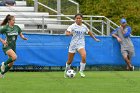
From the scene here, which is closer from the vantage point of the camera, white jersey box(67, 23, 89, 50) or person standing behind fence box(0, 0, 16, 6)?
white jersey box(67, 23, 89, 50)

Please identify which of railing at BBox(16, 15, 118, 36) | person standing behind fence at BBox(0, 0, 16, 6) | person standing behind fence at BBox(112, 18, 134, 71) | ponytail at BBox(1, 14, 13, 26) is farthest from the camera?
person standing behind fence at BBox(0, 0, 16, 6)

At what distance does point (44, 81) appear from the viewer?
17.1 m

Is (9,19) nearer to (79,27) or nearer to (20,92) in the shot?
(79,27)

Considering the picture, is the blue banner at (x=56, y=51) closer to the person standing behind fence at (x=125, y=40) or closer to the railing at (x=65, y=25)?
the person standing behind fence at (x=125, y=40)

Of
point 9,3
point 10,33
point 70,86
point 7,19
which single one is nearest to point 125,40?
point 10,33

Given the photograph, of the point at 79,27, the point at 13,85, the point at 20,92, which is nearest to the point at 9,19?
the point at 79,27

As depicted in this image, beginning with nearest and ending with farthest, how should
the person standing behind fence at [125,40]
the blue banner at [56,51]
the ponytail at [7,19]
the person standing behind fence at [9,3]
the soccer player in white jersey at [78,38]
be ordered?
1. the ponytail at [7,19]
2. the soccer player in white jersey at [78,38]
3. the blue banner at [56,51]
4. the person standing behind fence at [125,40]
5. the person standing behind fence at [9,3]

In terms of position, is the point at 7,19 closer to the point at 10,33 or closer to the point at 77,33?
the point at 10,33

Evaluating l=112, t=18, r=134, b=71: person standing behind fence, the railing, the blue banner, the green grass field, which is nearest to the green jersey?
the green grass field

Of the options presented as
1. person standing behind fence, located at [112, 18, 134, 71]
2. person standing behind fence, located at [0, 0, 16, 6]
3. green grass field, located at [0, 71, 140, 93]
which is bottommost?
green grass field, located at [0, 71, 140, 93]

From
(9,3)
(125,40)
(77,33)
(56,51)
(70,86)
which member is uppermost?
(9,3)

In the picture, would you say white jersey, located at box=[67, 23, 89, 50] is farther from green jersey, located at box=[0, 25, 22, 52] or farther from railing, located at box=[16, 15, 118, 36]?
railing, located at box=[16, 15, 118, 36]

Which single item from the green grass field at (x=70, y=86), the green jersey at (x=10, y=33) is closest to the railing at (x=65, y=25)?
the green jersey at (x=10, y=33)

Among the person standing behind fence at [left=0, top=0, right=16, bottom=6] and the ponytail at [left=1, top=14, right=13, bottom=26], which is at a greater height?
the person standing behind fence at [left=0, top=0, right=16, bottom=6]
